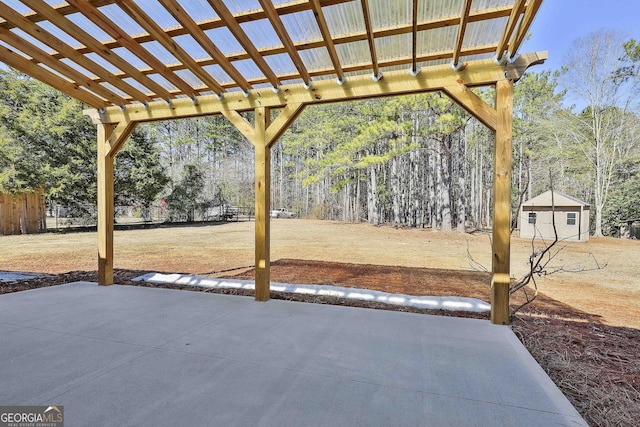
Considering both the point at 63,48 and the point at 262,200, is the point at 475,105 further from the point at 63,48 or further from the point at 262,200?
the point at 63,48

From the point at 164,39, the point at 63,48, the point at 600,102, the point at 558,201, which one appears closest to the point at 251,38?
the point at 164,39

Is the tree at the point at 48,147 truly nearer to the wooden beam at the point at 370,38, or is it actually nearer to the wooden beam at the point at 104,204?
the wooden beam at the point at 104,204

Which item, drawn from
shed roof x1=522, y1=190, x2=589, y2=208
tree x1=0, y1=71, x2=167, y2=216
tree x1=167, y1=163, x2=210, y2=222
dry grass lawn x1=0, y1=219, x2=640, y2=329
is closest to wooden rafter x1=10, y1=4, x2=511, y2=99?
dry grass lawn x1=0, y1=219, x2=640, y2=329

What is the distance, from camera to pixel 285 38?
267cm

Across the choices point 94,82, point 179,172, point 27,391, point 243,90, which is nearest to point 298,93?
point 243,90

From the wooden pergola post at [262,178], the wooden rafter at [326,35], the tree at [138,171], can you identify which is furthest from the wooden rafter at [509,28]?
the tree at [138,171]

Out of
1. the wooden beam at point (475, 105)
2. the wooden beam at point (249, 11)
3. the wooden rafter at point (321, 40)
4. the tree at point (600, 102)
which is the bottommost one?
the wooden beam at point (475, 105)

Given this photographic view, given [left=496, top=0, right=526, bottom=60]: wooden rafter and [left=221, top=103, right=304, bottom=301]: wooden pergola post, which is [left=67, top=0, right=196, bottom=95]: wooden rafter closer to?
[left=221, top=103, right=304, bottom=301]: wooden pergola post

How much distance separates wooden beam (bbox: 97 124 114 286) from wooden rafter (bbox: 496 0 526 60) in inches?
191

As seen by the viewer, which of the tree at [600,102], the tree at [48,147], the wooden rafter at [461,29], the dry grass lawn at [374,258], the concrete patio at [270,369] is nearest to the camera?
the concrete patio at [270,369]

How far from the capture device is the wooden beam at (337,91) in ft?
9.40

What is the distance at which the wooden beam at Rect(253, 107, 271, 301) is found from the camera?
3623mm

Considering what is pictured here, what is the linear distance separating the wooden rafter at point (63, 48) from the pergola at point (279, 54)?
1 cm

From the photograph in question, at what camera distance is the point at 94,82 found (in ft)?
11.9
